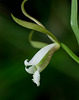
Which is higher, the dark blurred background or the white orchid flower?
the white orchid flower

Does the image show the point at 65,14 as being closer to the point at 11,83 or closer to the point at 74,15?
the point at 11,83

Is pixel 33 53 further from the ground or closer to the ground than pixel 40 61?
closer to the ground

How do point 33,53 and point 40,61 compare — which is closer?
point 40,61

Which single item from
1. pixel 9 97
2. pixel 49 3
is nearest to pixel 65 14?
pixel 49 3

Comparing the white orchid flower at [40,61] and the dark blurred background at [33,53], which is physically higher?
the white orchid flower at [40,61]

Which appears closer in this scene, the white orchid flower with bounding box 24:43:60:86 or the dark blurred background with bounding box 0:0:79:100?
the white orchid flower with bounding box 24:43:60:86

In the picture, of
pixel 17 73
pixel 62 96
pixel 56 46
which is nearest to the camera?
pixel 56 46

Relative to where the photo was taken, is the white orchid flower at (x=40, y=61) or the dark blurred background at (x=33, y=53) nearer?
the white orchid flower at (x=40, y=61)

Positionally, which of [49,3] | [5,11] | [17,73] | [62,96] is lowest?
[62,96]
